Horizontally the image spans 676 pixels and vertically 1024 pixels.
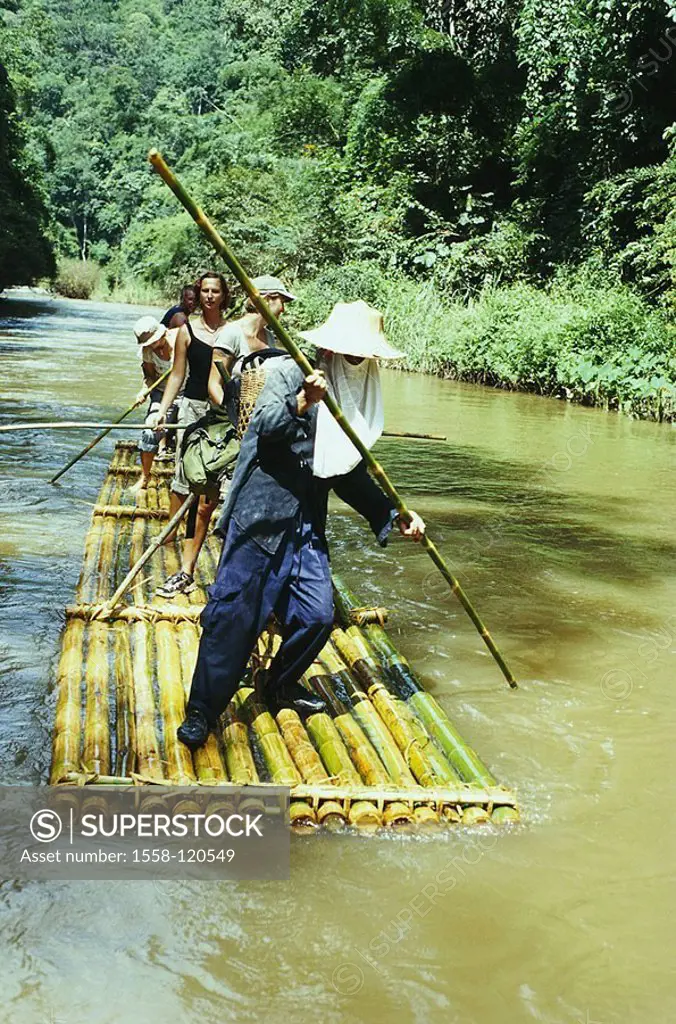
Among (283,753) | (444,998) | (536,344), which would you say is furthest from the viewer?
(536,344)

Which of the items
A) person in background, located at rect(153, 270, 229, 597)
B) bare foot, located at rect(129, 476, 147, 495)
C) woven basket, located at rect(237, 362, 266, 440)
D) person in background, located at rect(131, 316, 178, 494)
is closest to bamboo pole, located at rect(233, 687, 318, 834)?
woven basket, located at rect(237, 362, 266, 440)

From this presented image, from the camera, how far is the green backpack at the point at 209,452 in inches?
195

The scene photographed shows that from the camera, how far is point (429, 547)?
3.90m

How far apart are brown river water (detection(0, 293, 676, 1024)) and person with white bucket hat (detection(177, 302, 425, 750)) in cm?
70

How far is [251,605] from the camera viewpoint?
364 centimetres

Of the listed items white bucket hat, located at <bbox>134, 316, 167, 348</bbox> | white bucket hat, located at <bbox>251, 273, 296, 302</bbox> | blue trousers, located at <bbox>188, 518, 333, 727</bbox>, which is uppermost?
white bucket hat, located at <bbox>251, 273, 296, 302</bbox>

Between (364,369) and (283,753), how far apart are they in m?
1.35

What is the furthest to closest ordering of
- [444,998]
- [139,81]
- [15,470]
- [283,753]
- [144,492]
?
[139,81] → [15,470] → [144,492] → [283,753] → [444,998]

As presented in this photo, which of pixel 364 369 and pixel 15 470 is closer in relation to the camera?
pixel 364 369

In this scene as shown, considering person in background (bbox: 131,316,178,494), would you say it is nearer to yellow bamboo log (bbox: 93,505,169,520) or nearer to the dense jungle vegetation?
yellow bamboo log (bbox: 93,505,169,520)

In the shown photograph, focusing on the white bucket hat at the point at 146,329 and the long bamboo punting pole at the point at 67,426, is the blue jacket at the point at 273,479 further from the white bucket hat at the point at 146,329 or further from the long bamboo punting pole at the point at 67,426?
the white bucket hat at the point at 146,329

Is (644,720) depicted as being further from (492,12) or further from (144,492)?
(492,12)

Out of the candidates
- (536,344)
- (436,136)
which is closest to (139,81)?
(436,136)

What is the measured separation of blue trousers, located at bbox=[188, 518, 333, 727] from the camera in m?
3.63
